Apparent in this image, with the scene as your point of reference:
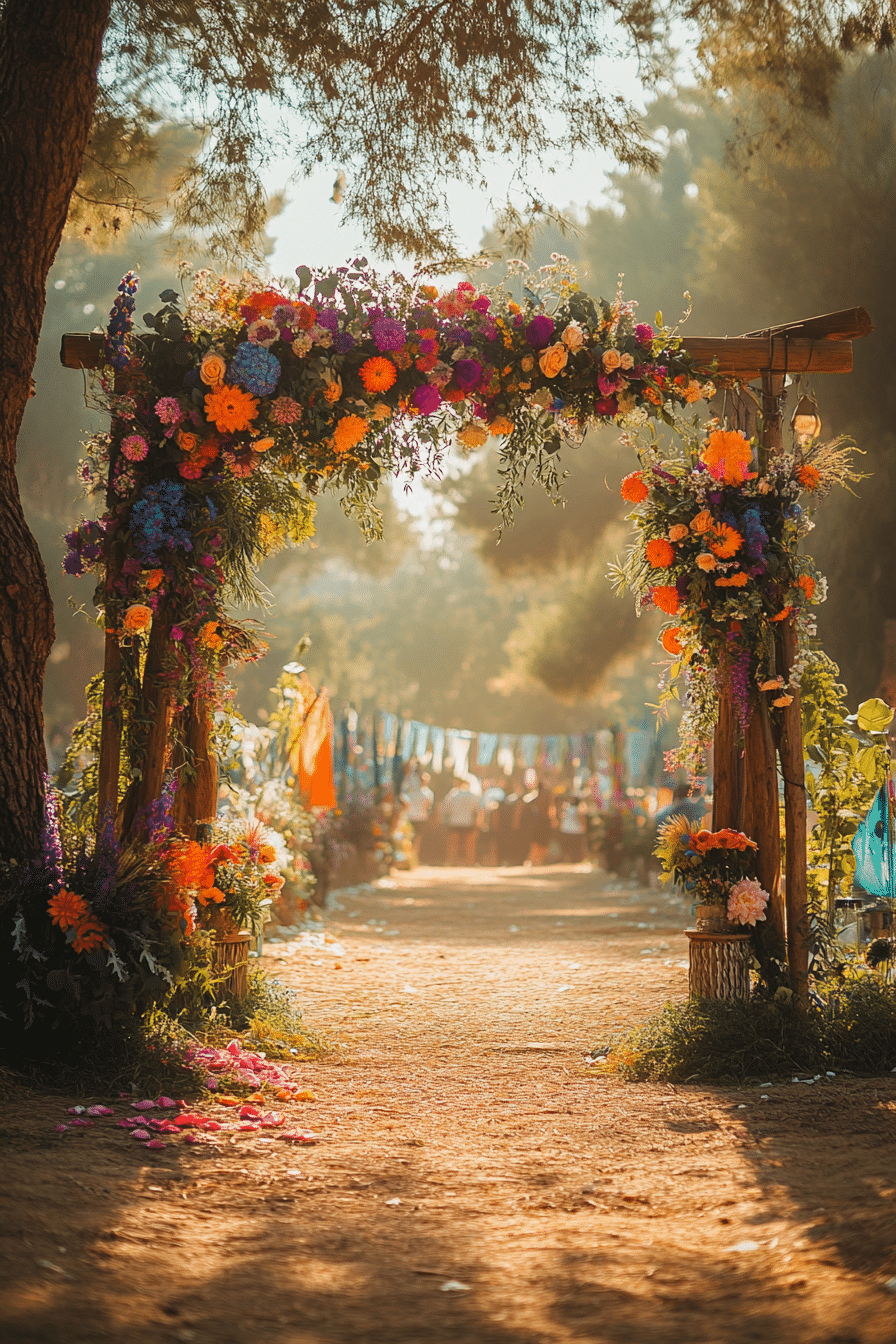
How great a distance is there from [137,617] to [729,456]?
2.83 m

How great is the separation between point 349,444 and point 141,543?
3.49 feet

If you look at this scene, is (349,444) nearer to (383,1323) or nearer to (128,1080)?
(128,1080)

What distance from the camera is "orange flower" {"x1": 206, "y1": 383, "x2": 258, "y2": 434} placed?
510cm

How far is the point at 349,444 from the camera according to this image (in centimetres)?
532

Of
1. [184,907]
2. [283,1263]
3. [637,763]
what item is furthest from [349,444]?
[637,763]

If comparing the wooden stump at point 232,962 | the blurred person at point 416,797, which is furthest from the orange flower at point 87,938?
the blurred person at point 416,797

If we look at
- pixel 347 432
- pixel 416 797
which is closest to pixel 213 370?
pixel 347 432

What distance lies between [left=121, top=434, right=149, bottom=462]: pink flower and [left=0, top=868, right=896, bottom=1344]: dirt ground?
2.71m

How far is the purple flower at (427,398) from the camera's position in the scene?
540 cm

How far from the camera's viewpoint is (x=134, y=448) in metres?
5.12

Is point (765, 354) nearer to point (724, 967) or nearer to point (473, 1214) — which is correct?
point (724, 967)

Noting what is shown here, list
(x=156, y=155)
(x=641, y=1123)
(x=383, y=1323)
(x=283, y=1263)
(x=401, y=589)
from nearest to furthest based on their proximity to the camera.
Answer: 1. (x=383, y=1323)
2. (x=283, y=1263)
3. (x=641, y=1123)
4. (x=156, y=155)
5. (x=401, y=589)

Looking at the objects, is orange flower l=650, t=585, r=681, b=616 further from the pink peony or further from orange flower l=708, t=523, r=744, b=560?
the pink peony

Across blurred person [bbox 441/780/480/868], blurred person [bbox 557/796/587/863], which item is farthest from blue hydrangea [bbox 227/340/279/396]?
blurred person [bbox 441/780/480/868]
